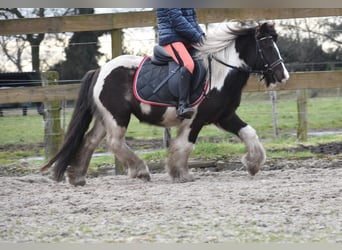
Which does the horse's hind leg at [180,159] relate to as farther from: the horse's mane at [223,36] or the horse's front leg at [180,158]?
the horse's mane at [223,36]

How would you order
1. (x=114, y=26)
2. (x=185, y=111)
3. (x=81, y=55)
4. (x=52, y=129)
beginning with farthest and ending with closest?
1. (x=81, y=55)
2. (x=52, y=129)
3. (x=114, y=26)
4. (x=185, y=111)

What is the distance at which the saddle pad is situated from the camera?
5.91 metres

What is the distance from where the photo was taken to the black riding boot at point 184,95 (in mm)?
5754

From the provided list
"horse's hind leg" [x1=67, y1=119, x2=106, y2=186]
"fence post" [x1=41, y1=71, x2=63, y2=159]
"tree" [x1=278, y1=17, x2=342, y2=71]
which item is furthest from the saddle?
"tree" [x1=278, y1=17, x2=342, y2=71]

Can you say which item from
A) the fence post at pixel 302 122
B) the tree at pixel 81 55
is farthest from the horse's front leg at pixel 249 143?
the tree at pixel 81 55

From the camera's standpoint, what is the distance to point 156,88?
595 centimetres

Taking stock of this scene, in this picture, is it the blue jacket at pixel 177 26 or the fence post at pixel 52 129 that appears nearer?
the blue jacket at pixel 177 26

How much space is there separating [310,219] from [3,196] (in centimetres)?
288

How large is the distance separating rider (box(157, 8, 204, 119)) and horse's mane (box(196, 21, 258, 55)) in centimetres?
9

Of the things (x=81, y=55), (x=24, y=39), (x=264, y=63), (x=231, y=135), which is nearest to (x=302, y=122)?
(x=231, y=135)

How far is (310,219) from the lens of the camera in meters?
3.86

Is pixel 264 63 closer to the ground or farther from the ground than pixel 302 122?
farther from the ground

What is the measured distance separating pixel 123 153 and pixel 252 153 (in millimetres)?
1281

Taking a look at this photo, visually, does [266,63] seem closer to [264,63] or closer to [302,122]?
[264,63]
